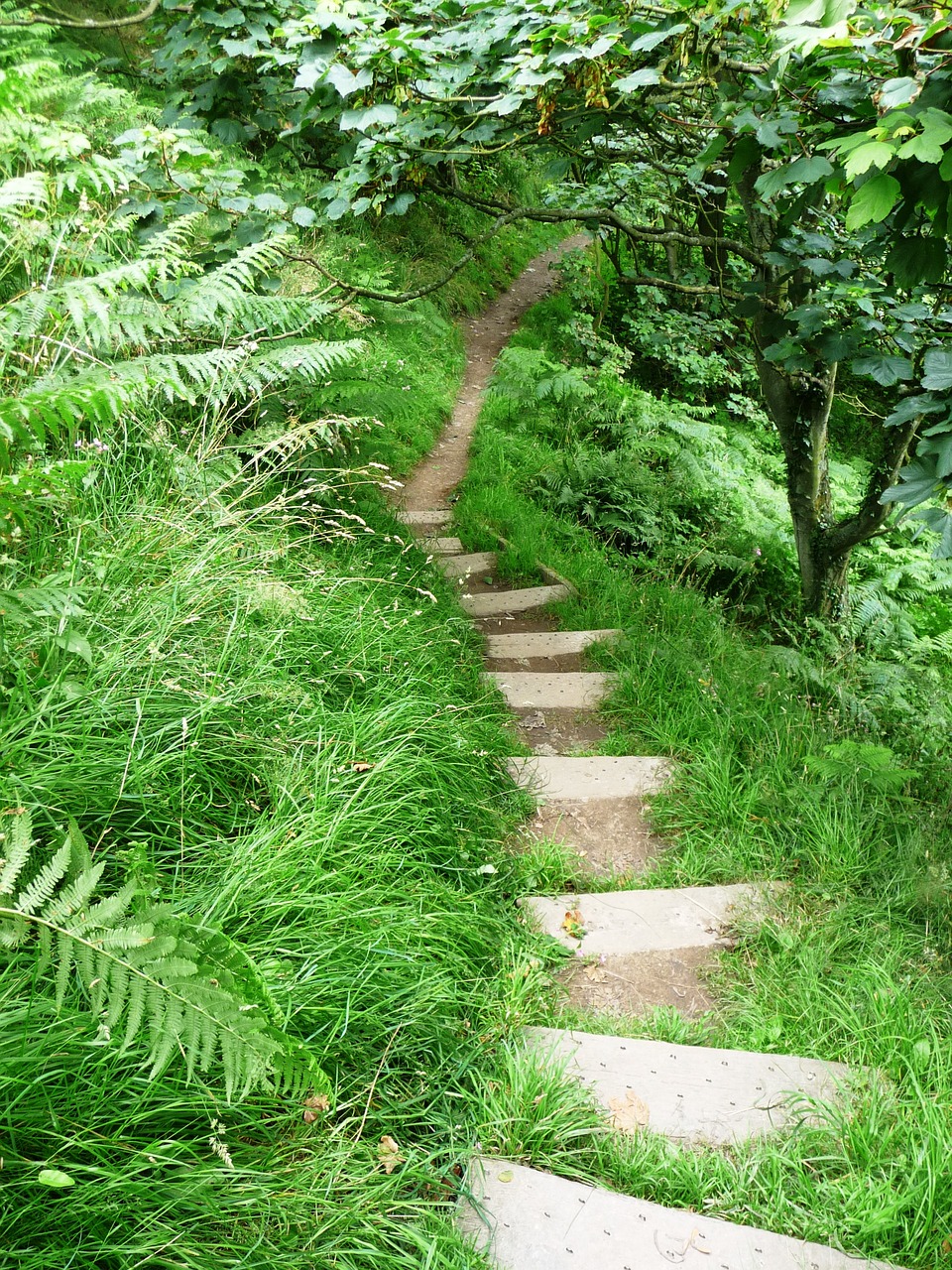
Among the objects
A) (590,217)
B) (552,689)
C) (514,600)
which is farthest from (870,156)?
(514,600)

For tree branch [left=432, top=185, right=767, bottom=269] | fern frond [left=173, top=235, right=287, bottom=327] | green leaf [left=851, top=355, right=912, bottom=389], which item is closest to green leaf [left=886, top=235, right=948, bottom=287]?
green leaf [left=851, top=355, right=912, bottom=389]

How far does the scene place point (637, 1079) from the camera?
8.10 ft

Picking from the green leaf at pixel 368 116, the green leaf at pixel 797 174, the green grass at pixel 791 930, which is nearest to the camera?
the green grass at pixel 791 930

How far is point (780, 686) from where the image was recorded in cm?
434

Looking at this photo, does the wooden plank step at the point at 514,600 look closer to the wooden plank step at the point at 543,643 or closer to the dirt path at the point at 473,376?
the wooden plank step at the point at 543,643

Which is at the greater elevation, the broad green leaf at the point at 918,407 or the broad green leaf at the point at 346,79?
the broad green leaf at the point at 346,79

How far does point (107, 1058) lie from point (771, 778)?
284 cm

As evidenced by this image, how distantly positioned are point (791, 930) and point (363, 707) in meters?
1.77

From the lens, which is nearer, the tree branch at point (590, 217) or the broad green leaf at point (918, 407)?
the broad green leaf at point (918, 407)

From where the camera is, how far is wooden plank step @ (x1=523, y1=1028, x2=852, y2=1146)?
92.4 inches

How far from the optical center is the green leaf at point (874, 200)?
2240 mm

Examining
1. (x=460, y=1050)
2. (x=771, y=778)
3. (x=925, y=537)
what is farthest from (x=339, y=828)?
(x=925, y=537)

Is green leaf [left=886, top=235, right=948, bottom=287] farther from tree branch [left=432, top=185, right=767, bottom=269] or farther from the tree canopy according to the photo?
tree branch [left=432, top=185, right=767, bottom=269]

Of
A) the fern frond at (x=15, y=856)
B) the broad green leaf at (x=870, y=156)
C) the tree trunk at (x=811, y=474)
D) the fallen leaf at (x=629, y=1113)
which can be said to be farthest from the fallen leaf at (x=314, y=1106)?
the tree trunk at (x=811, y=474)
